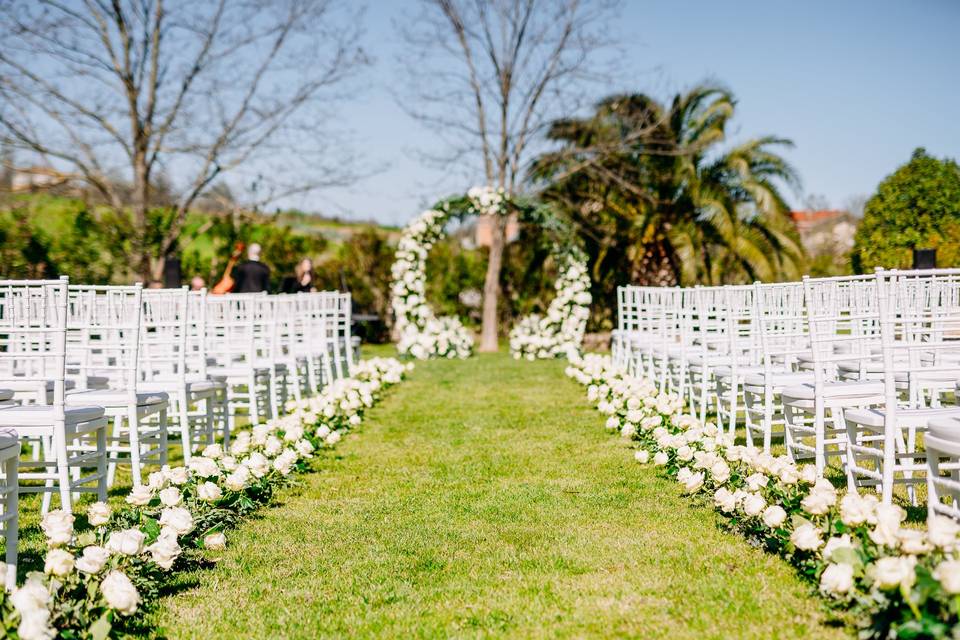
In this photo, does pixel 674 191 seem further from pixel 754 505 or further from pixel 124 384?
pixel 754 505

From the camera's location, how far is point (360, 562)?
12.8 feet

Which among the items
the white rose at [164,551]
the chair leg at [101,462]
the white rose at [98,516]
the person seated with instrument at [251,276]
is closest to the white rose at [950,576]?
the white rose at [164,551]

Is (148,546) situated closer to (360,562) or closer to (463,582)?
(360,562)

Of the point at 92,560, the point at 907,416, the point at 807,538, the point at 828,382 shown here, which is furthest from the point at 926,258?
A: the point at 92,560

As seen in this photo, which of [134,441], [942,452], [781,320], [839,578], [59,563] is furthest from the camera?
[781,320]

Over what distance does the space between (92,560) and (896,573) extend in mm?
2466

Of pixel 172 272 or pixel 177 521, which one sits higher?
pixel 172 272

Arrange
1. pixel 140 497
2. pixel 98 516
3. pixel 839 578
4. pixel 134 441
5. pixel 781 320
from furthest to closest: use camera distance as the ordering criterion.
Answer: pixel 781 320, pixel 134 441, pixel 140 497, pixel 98 516, pixel 839 578

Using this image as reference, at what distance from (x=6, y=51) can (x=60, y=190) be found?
240 centimetres

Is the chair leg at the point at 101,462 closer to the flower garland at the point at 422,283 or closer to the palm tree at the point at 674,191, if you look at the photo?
the flower garland at the point at 422,283

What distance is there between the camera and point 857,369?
5.68 meters

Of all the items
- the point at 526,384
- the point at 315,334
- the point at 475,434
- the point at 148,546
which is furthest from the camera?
the point at 526,384

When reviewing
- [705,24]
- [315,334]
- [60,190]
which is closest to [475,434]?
[315,334]

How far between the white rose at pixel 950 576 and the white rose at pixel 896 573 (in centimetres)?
12
